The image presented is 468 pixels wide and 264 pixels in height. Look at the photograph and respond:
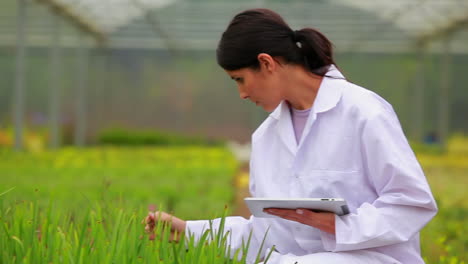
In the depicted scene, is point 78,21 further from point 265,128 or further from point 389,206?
point 389,206

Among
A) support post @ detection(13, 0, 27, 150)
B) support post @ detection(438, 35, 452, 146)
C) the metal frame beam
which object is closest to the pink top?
support post @ detection(13, 0, 27, 150)

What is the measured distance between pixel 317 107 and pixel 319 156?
16 centimetres

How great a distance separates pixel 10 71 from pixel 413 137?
457 inches

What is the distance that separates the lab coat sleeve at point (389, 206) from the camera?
2234 millimetres

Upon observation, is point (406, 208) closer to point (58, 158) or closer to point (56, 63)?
point (58, 158)

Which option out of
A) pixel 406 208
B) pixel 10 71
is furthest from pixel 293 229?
pixel 10 71

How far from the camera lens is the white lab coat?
2.25 meters

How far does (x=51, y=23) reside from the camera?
16.6m

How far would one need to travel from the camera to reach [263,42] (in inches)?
96.4

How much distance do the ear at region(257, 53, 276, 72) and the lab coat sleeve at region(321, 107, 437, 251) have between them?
39 cm

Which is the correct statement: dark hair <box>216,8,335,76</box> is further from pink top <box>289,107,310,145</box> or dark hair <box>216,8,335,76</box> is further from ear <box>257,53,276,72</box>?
pink top <box>289,107,310,145</box>

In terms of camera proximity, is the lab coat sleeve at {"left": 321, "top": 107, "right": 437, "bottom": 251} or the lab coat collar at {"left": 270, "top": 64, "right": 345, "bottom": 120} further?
the lab coat collar at {"left": 270, "top": 64, "right": 345, "bottom": 120}

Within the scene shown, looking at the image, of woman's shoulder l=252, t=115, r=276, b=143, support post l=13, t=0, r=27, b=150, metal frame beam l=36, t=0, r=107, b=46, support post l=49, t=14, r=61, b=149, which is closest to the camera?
woman's shoulder l=252, t=115, r=276, b=143

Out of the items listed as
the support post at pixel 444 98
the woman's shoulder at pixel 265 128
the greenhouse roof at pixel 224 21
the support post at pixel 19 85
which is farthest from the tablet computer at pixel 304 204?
the support post at pixel 444 98
